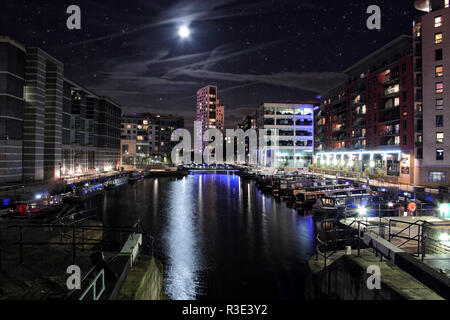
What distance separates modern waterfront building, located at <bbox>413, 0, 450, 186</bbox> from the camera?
45.4m

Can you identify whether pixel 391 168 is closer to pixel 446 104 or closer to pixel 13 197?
pixel 446 104

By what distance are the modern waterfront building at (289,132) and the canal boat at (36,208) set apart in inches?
3606

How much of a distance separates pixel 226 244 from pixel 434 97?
4618 centimetres

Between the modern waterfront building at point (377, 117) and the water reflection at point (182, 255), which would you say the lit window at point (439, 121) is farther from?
the water reflection at point (182, 255)

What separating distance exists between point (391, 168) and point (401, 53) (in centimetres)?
2400

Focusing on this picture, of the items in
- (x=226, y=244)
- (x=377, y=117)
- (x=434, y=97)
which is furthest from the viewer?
(x=377, y=117)

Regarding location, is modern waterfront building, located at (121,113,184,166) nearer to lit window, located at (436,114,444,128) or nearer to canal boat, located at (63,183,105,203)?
canal boat, located at (63,183,105,203)

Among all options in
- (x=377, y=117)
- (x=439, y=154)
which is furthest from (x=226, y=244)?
(x=377, y=117)

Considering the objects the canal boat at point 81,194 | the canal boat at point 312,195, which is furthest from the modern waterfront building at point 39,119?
the canal boat at point 312,195

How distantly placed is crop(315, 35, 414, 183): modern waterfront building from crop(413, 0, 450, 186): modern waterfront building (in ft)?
8.27

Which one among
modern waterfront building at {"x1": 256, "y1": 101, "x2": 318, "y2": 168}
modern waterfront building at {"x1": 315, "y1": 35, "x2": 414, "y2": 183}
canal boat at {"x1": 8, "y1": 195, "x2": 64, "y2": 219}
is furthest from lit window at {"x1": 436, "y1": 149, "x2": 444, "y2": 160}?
modern waterfront building at {"x1": 256, "y1": 101, "x2": 318, "y2": 168}

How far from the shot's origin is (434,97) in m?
47.0

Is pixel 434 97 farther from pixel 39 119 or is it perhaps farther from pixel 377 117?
pixel 39 119
